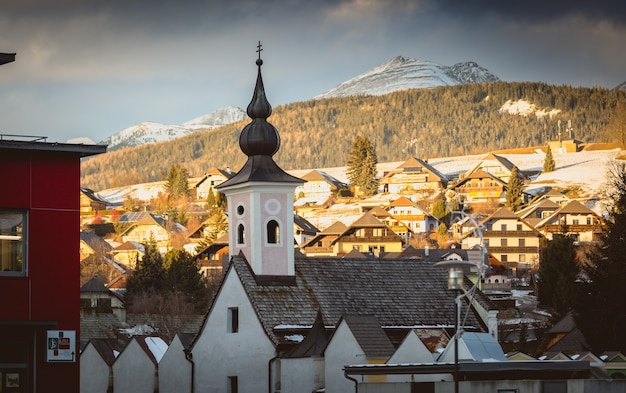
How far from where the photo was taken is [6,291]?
37.3 m

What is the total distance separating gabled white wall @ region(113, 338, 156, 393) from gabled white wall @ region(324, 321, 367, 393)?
1138 centimetres

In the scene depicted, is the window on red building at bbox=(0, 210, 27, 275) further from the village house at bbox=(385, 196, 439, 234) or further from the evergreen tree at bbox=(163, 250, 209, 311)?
the village house at bbox=(385, 196, 439, 234)

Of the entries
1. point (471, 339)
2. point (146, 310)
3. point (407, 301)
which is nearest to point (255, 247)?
point (407, 301)

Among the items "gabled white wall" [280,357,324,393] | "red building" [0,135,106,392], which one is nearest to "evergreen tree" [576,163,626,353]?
"gabled white wall" [280,357,324,393]

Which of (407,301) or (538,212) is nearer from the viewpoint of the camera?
(407,301)

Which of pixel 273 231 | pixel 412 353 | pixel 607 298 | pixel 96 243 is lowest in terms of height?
pixel 412 353

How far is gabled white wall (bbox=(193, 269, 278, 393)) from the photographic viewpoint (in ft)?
184

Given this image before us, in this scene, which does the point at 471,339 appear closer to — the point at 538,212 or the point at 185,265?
the point at 185,265

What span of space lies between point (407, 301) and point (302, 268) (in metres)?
4.41

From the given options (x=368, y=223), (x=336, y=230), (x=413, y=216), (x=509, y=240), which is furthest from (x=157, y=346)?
(x=413, y=216)

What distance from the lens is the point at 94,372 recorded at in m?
62.2

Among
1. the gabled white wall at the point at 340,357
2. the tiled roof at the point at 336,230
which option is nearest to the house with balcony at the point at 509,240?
the tiled roof at the point at 336,230

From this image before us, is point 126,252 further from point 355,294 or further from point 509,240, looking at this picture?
point 355,294

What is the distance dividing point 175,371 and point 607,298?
17.4m
